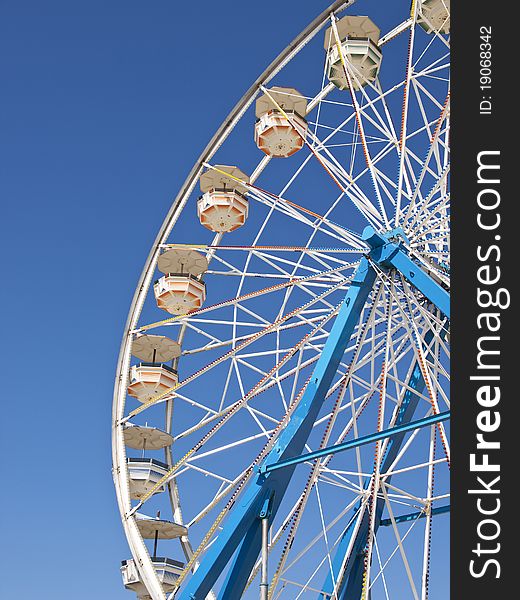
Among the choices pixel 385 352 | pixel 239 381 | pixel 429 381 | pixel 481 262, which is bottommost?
pixel 481 262

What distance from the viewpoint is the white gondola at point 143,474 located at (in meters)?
14.8

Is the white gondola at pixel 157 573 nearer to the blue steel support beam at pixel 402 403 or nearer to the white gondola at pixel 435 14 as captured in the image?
the blue steel support beam at pixel 402 403

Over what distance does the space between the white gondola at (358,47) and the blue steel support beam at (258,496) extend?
16.4 ft

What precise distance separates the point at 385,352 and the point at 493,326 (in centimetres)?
629

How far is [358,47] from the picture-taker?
1470cm

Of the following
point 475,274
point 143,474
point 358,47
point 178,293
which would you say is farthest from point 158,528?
point 475,274

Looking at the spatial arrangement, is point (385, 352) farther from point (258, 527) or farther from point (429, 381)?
point (258, 527)

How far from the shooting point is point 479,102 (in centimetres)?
612

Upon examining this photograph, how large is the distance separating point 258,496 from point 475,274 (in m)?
5.61

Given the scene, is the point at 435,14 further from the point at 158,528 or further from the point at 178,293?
the point at 158,528

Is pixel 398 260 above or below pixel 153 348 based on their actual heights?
below

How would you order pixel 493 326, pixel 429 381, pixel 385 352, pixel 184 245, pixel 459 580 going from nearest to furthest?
1. pixel 459 580
2. pixel 493 326
3. pixel 429 381
4. pixel 385 352
5. pixel 184 245

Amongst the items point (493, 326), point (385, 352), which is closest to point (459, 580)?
point (493, 326)

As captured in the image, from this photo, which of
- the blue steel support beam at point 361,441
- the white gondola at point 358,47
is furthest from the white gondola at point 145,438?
the white gondola at point 358,47
